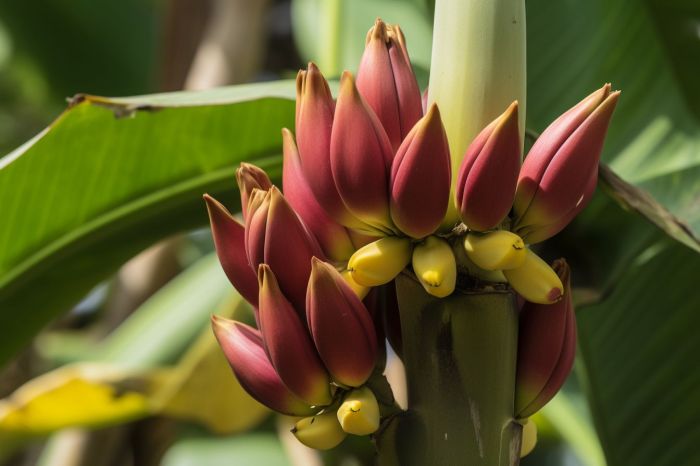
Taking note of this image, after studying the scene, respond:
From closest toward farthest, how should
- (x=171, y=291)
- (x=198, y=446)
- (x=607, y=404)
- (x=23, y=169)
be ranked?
1. (x=23, y=169)
2. (x=607, y=404)
3. (x=171, y=291)
4. (x=198, y=446)

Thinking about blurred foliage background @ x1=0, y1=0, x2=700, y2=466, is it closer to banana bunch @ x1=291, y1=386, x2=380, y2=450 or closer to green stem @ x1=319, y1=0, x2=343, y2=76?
green stem @ x1=319, y1=0, x2=343, y2=76

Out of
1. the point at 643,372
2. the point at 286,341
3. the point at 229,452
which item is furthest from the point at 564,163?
the point at 229,452

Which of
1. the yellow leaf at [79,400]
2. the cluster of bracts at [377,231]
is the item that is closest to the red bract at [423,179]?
the cluster of bracts at [377,231]

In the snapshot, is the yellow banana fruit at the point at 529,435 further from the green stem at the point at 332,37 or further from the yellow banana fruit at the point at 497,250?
the green stem at the point at 332,37

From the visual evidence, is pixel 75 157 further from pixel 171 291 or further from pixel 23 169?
pixel 171 291

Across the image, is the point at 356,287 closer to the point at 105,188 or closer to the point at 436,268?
the point at 436,268

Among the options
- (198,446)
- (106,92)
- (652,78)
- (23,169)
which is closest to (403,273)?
(23,169)
